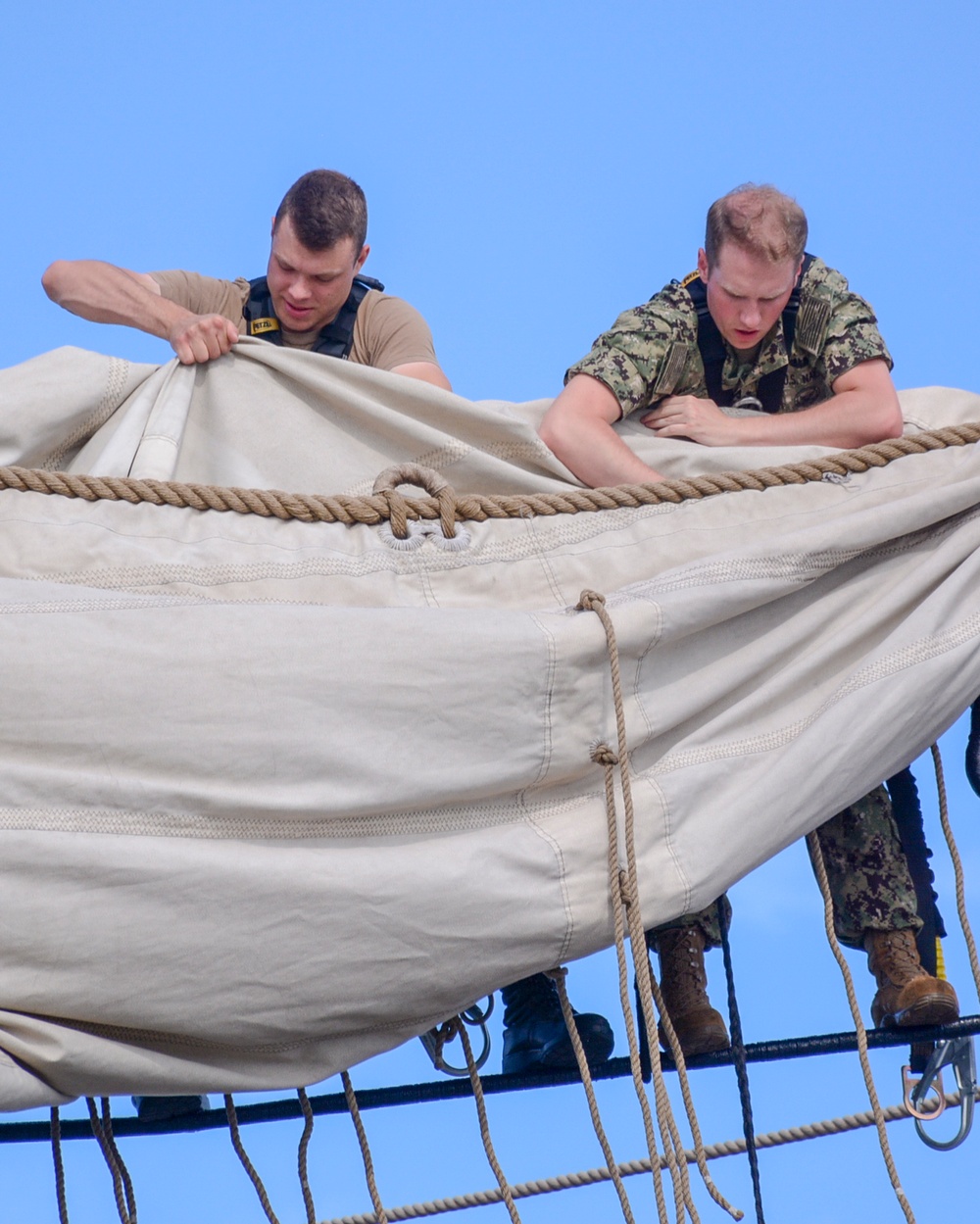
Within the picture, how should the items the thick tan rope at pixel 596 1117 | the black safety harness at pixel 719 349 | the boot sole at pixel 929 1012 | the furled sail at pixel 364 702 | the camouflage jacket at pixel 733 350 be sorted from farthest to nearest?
the black safety harness at pixel 719 349
the camouflage jacket at pixel 733 350
the boot sole at pixel 929 1012
the thick tan rope at pixel 596 1117
the furled sail at pixel 364 702

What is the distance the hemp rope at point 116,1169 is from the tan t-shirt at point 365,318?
1.28 metres

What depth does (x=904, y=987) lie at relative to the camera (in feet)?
7.55

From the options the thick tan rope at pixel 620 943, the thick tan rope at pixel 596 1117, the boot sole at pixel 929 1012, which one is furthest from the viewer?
the boot sole at pixel 929 1012

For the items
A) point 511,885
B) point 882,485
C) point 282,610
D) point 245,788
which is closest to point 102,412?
point 282,610

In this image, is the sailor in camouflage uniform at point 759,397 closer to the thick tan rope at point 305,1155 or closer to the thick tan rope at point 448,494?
the thick tan rope at point 448,494

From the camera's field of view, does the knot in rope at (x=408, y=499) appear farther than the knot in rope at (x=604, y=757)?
Yes

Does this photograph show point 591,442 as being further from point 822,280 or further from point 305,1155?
point 305,1155

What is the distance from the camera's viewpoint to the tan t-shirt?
2.79 m

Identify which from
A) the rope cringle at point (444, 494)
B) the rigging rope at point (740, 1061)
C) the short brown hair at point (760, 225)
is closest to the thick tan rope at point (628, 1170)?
the rigging rope at point (740, 1061)

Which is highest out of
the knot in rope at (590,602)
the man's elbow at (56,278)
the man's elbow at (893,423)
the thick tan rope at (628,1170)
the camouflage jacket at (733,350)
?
the man's elbow at (56,278)

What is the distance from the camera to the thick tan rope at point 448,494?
2.19m

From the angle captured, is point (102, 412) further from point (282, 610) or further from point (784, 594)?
point (784, 594)

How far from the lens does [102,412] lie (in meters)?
2.38

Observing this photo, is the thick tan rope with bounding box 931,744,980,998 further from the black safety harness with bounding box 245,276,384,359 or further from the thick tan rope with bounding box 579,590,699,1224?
the black safety harness with bounding box 245,276,384,359
